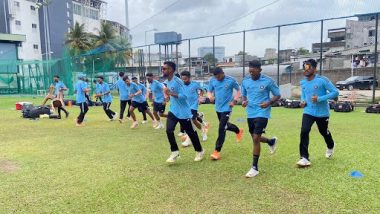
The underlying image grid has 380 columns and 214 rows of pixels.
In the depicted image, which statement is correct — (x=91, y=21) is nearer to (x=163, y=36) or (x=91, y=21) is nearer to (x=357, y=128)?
(x=163, y=36)

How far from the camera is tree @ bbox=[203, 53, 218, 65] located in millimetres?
22703

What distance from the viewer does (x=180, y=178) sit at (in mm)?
5609

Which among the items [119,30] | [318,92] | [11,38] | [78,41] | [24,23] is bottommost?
[318,92]

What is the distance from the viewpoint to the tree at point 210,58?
894 inches

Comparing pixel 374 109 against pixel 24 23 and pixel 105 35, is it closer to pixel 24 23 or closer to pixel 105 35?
pixel 105 35

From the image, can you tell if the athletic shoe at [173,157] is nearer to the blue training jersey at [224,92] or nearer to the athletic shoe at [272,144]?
the blue training jersey at [224,92]

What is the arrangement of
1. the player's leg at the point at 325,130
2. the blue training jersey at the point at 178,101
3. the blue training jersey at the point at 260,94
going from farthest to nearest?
the blue training jersey at the point at 178,101 → the player's leg at the point at 325,130 → the blue training jersey at the point at 260,94

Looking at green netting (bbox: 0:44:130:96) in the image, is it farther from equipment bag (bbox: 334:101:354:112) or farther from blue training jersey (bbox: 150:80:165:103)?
equipment bag (bbox: 334:101:354:112)

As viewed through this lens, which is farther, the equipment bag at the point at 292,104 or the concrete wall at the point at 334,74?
the concrete wall at the point at 334,74

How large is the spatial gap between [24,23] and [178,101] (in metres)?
57.5

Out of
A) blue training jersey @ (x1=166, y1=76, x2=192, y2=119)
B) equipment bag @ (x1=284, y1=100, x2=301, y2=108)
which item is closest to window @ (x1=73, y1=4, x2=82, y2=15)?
equipment bag @ (x1=284, y1=100, x2=301, y2=108)

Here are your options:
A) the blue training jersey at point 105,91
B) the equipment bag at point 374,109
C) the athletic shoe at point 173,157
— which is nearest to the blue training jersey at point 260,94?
the athletic shoe at point 173,157

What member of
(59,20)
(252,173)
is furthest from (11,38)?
(252,173)

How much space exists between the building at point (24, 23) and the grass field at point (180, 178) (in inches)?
1919
